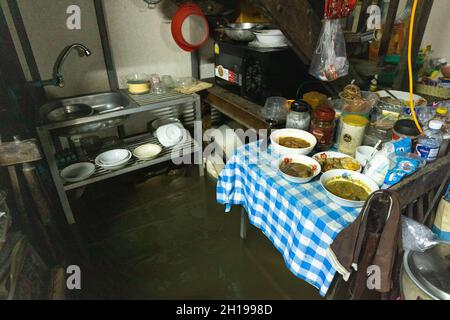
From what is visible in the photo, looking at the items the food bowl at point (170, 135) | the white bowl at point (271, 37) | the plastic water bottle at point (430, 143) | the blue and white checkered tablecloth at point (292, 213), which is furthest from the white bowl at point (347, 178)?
the food bowl at point (170, 135)

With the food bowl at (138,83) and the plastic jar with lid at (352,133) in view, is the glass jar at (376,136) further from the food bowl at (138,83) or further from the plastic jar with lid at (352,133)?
the food bowl at (138,83)

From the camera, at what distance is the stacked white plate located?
1.99 m

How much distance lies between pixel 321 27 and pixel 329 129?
0.66 m

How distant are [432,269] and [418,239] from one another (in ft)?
0.37

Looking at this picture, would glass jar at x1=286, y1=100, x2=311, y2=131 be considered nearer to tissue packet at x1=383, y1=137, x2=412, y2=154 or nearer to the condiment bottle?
tissue packet at x1=383, y1=137, x2=412, y2=154

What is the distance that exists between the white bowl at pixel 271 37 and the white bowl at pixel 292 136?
26.4 inches

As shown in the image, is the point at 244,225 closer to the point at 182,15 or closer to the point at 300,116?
the point at 300,116

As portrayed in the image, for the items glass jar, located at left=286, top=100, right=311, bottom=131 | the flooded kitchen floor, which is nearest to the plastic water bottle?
glass jar, located at left=286, top=100, right=311, bottom=131

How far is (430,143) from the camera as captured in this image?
3.51 feet

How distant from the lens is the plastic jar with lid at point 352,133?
1224mm

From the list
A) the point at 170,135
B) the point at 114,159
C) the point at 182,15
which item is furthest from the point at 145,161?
the point at 182,15

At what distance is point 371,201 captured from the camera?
0.81 metres

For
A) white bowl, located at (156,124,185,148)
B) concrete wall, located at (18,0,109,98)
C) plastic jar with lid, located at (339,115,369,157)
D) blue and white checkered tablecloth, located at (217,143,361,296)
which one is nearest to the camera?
blue and white checkered tablecloth, located at (217,143,361,296)

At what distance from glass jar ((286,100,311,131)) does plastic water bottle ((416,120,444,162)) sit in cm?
51
